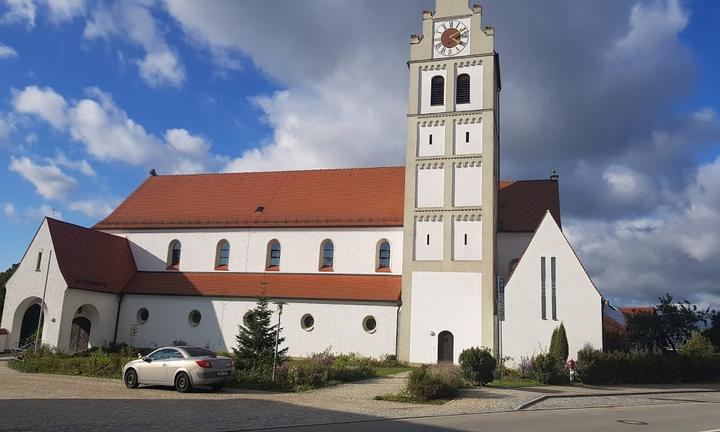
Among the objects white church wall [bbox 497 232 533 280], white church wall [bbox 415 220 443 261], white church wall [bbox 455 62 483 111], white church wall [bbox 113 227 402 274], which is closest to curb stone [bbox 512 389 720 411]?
white church wall [bbox 497 232 533 280]

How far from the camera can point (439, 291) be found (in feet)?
106

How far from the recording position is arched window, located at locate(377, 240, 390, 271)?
35.7m

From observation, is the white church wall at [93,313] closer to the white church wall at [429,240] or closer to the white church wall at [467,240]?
the white church wall at [429,240]

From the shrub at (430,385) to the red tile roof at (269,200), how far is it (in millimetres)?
16310

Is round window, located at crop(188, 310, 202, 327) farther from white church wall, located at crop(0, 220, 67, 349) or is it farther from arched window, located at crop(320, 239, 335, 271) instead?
arched window, located at crop(320, 239, 335, 271)

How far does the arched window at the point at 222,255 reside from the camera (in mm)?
38875

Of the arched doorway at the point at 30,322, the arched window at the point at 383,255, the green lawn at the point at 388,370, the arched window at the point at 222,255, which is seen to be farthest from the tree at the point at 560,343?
the arched doorway at the point at 30,322

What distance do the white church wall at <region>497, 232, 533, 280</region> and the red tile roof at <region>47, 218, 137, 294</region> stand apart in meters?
23.7

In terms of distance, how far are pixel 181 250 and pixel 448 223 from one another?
59.3 feet

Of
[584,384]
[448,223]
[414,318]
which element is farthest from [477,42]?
[584,384]

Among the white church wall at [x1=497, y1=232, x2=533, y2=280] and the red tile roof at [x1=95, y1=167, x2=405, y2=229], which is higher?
the red tile roof at [x1=95, y1=167, x2=405, y2=229]

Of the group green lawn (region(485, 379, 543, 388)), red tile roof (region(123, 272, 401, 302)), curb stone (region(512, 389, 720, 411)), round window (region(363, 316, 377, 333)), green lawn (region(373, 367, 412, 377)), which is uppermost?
red tile roof (region(123, 272, 401, 302))

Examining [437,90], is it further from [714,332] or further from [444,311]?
[714,332]

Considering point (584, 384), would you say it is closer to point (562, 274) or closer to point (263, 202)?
point (562, 274)
